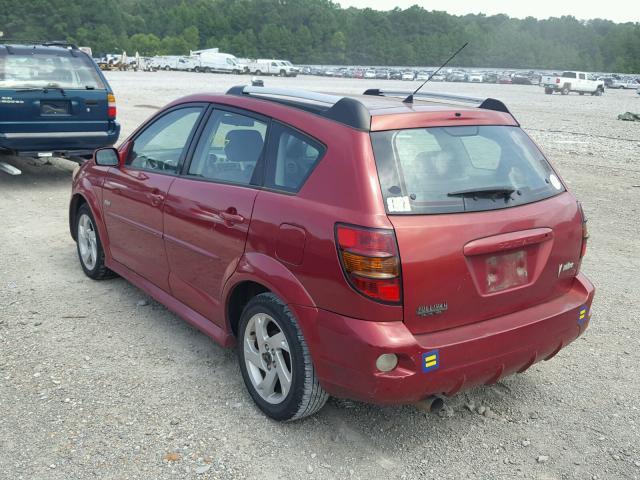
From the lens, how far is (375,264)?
294 centimetres

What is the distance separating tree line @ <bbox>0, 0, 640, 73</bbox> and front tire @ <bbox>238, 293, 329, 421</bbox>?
431 feet

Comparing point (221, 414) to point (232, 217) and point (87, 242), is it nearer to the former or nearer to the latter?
point (232, 217)

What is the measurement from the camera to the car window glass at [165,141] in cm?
444

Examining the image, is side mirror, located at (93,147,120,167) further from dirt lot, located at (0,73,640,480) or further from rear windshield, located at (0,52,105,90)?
rear windshield, located at (0,52,105,90)

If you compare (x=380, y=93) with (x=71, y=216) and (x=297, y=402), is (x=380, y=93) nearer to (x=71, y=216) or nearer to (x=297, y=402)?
(x=297, y=402)

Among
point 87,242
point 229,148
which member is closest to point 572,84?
point 87,242

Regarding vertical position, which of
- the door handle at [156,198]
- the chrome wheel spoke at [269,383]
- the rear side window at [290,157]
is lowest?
the chrome wheel spoke at [269,383]

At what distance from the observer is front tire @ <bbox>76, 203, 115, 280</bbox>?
556cm

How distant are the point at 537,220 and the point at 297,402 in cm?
156

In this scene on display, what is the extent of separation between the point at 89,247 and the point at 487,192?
3814 mm

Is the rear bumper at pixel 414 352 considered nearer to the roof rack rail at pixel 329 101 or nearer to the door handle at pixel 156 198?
the roof rack rail at pixel 329 101

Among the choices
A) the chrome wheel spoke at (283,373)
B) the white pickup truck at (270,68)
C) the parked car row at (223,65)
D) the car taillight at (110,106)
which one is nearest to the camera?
the chrome wheel spoke at (283,373)

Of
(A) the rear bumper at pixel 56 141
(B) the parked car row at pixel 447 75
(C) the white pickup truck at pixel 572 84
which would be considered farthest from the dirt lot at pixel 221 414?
(B) the parked car row at pixel 447 75

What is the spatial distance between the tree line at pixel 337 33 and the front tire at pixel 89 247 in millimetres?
128889
